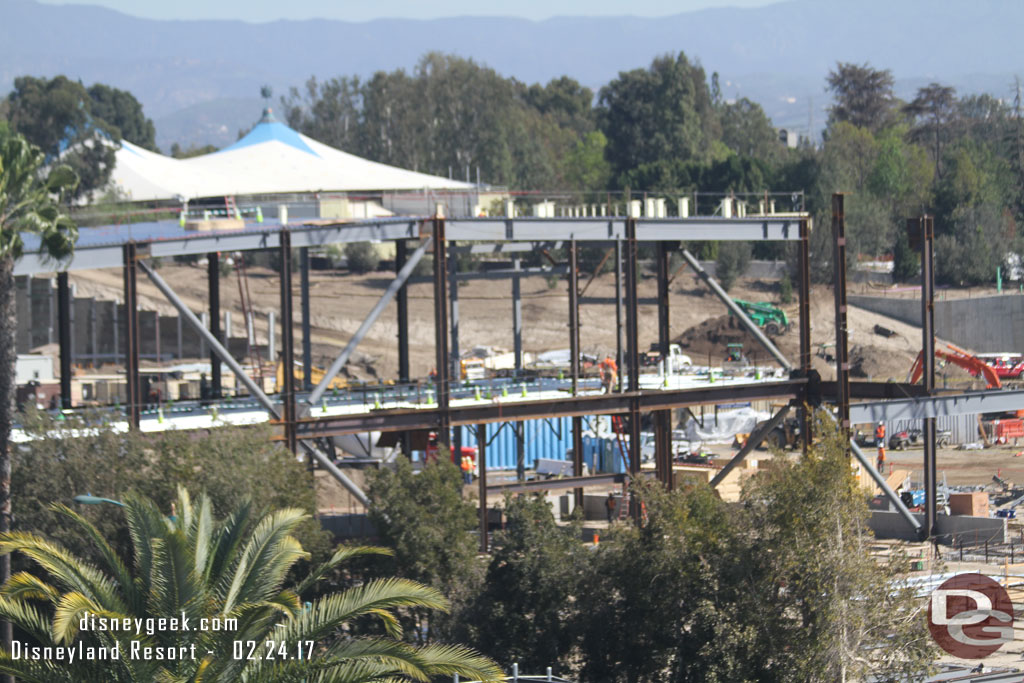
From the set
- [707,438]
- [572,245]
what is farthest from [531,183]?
[572,245]

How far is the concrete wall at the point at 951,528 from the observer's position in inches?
1625

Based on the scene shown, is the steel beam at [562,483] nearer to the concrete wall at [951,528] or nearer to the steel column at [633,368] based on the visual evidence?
the steel column at [633,368]

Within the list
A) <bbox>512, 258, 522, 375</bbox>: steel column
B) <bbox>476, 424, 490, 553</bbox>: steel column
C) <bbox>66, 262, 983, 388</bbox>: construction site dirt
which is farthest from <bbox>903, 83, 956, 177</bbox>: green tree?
<bbox>476, 424, 490, 553</bbox>: steel column

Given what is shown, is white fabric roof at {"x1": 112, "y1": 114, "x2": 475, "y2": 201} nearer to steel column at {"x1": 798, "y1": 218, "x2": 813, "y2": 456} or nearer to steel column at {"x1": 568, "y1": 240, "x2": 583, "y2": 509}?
steel column at {"x1": 568, "y1": 240, "x2": 583, "y2": 509}

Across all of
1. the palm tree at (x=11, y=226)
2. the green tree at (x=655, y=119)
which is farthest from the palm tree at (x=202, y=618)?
the green tree at (x=655, y=119)

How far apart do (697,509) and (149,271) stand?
18921mm

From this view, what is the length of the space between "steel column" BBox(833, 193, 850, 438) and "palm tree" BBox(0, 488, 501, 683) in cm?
2595

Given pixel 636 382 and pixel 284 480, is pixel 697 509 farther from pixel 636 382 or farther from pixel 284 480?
pixel 636 382

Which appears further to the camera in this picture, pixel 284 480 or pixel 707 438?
pixel 707 438

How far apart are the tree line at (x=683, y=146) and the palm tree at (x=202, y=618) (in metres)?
56.8

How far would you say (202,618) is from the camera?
18109 millimetres

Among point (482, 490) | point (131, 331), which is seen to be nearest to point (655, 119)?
point (482, 490)

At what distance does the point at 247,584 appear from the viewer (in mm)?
19891

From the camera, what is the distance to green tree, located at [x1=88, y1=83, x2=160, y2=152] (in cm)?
A: 16200
